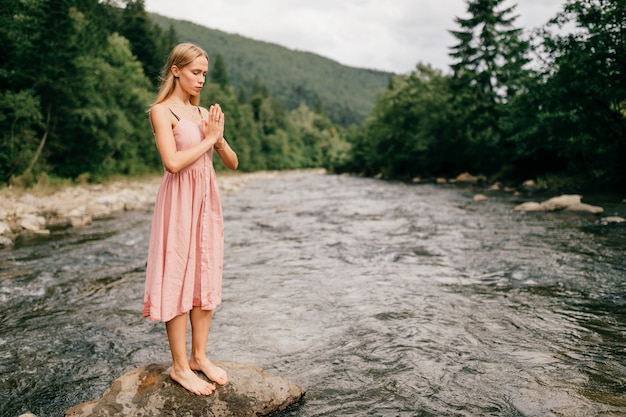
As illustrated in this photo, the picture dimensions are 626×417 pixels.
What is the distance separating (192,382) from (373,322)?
2.45m

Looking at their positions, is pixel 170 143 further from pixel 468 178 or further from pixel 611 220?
pixel 468 178

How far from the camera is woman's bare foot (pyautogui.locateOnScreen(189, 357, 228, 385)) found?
314 cm

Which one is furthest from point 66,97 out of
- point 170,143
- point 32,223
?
point 170,143

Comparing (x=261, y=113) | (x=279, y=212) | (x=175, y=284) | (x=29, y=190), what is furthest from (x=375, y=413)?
(x=261, y=113)

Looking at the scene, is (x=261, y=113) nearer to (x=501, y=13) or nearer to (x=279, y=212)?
(x=501, y=13)

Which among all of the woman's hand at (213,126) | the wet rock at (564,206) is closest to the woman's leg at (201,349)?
the woman's hand at (213,126)

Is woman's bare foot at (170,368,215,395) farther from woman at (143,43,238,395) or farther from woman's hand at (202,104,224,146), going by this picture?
woman's hand at (202,104,224,146)

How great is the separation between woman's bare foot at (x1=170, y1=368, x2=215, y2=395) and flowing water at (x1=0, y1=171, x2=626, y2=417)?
2.46 ft

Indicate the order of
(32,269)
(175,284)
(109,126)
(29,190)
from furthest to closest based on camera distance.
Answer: (109,126) < (29,190) < (32,269) < (175,284)

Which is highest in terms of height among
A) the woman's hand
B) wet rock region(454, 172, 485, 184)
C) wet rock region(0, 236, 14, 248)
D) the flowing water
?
the woman's hand

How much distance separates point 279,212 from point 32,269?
9.91 m

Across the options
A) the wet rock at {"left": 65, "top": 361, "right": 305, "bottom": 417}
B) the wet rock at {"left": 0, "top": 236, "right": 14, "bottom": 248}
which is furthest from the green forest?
the wet rock at {"left": 65, "top": 361, "right": 305, "bottom": 417}

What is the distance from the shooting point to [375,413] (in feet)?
10.0

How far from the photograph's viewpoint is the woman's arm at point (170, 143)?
112 inches
